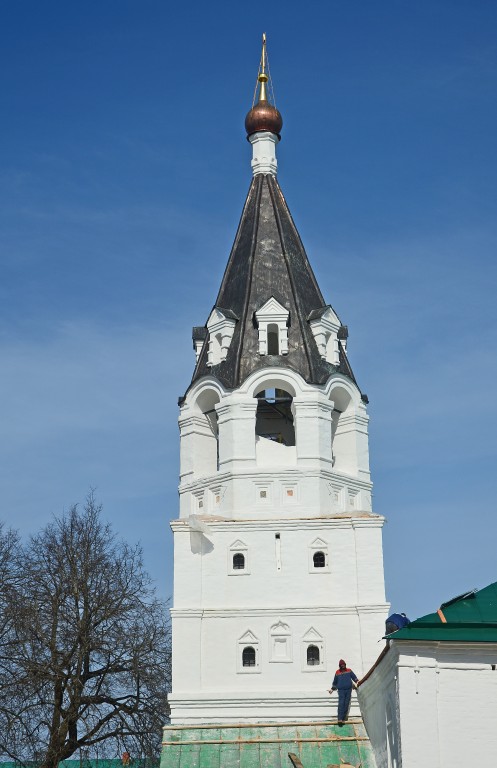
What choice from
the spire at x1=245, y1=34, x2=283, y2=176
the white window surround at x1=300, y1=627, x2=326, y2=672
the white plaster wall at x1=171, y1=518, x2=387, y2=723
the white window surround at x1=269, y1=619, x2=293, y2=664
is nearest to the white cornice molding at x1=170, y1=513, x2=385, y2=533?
the white plaster wall at x1=171, y1=518, x2=387, y2=723

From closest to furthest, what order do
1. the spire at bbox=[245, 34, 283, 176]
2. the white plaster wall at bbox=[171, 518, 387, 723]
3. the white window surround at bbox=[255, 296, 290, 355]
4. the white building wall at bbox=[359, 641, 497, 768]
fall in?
the white building wall at bbox=[359, 641, 497, 768]
the white plaster wall at bbox=[171, 518, 387, 723]
the white window surround at bbox=[255, 296, 290, 355]
the spire at bbox=[245, 34, 283, 176]

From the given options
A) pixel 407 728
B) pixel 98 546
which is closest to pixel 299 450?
pixel 98 546

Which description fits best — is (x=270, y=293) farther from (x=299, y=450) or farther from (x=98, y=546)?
(x=98, y=546)

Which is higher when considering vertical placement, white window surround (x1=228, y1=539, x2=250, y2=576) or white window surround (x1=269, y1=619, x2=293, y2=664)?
white window surround (x1=228, y1=539, x2=250, y2=576)

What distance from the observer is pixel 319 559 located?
2653 cm

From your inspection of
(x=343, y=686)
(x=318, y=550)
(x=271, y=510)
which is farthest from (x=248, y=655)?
(x=271, y=510)

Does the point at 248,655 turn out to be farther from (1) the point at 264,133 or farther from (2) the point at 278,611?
(1) the point at 264,133

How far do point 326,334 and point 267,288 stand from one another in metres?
1.85

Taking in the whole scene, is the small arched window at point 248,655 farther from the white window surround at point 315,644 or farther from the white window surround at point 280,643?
the white window surround at point 315,644

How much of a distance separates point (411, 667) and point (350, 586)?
6.49 meters

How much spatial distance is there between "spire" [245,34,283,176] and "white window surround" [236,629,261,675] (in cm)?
1241

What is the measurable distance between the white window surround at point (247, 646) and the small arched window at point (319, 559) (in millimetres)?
2073

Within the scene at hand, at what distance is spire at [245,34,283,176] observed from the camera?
105 ft

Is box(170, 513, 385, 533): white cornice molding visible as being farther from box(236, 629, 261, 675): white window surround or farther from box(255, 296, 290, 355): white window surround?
box(255, 296, 290, 355): white window surround
